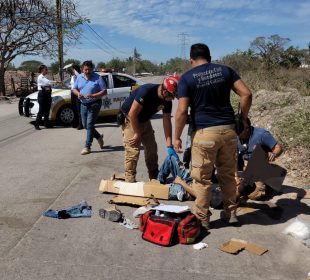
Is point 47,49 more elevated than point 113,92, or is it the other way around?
point 47,49

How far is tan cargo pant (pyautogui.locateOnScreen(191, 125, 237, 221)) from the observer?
439 centimetres

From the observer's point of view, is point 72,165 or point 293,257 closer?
point 293,257

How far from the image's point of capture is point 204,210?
4.63 metres

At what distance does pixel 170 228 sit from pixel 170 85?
1794mm

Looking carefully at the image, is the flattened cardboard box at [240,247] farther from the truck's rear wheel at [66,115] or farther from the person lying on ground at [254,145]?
the truck's rear wheel at [66,115]

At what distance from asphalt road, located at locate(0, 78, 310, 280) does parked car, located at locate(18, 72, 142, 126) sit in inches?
236

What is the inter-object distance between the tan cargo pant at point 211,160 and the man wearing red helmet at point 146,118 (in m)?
1.03

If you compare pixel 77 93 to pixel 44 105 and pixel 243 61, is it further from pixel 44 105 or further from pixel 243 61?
pixel 243 61

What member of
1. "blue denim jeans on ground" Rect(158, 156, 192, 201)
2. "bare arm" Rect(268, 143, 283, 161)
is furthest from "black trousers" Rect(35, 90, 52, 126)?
"bare arm" Rect(268, 143, 283, 161)

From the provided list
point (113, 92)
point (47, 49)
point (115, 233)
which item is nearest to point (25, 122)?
point (113, 92)

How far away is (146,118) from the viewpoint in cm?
596

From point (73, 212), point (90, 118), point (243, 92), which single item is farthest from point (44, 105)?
point (243, 92)

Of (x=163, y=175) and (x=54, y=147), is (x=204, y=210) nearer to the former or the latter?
(x=163, y=175)

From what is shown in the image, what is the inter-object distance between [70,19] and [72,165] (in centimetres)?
2152
